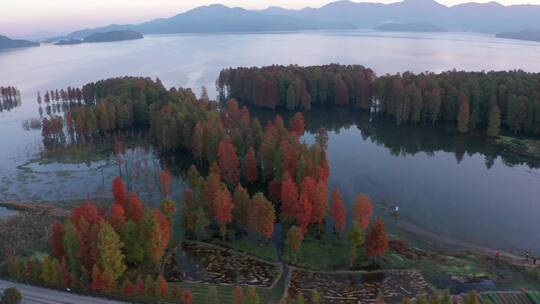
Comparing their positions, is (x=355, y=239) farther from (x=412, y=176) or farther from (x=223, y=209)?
(x=412, y=176)

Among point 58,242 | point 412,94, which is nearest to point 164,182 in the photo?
point 58,242

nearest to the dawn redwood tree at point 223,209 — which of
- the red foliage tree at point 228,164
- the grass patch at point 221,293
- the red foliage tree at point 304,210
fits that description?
the red foliage tree at point 304,210

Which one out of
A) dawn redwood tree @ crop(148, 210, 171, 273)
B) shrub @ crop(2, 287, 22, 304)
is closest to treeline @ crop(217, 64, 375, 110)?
dawn redwood tree @ crop(148, 210, 171, 273)

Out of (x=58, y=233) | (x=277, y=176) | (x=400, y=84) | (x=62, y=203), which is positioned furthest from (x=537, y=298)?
(x=400, y=84)

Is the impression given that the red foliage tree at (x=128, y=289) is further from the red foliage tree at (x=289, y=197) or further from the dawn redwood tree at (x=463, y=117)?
the dawn redwood tree at (x=463, y=117)

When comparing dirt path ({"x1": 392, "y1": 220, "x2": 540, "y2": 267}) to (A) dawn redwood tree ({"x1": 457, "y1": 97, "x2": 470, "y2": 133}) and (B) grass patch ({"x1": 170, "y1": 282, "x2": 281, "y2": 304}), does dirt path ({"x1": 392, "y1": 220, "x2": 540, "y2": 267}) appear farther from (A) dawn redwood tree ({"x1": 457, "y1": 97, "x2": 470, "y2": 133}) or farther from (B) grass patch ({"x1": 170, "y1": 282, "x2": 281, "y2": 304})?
(A) dawn redwood tree ({"x1": 457, "y1": 97, "x2": 470, "y2": 133})

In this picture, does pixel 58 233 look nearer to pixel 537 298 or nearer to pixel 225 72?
pixel 537 298
